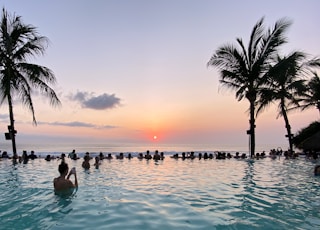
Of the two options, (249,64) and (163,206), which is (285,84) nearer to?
(249,64)

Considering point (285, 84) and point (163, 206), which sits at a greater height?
point (285, 84)

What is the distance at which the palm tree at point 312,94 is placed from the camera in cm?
2861

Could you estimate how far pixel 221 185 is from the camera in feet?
35.1

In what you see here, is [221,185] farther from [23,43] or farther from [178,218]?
[23,43]

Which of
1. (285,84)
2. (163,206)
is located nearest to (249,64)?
(285,84)

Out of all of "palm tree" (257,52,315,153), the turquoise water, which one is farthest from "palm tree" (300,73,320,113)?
the turquoise water

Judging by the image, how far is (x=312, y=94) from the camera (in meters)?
29.6

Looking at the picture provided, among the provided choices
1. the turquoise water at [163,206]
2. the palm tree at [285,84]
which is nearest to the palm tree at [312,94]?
the palm tree at [285,84]

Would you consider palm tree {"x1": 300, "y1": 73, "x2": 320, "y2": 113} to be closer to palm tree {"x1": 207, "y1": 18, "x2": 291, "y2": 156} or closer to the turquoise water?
palm tree {"x1": 207, "y1": 18, "x2": 291, "y2": 156}

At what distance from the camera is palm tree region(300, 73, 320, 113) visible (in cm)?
2861

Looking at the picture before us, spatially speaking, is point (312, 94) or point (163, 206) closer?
point (163, 206)

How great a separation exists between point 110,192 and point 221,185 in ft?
14.2

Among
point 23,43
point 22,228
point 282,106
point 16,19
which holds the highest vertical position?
point 16,19

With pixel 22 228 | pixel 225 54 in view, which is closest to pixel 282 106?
pixel 225 54
